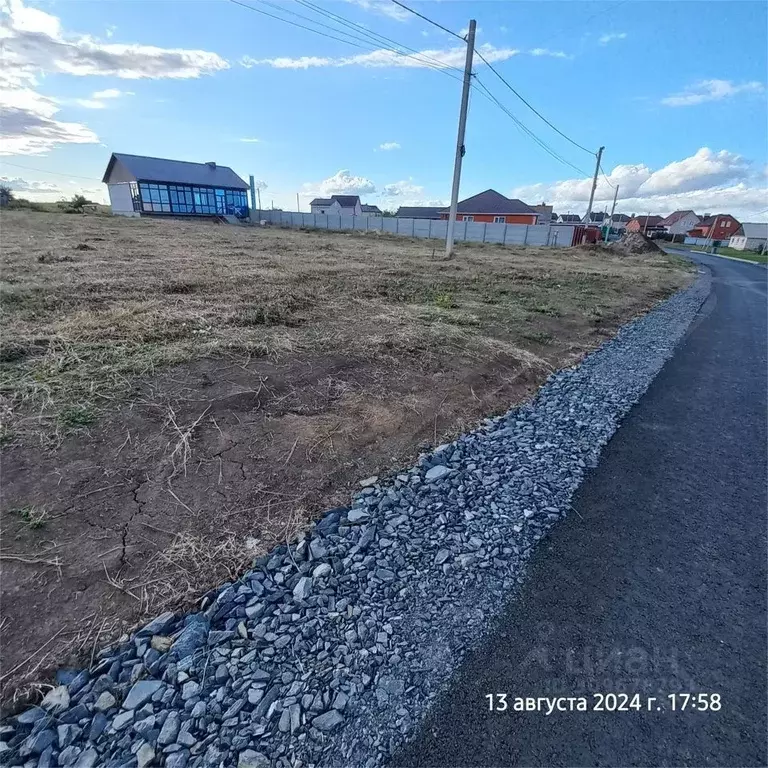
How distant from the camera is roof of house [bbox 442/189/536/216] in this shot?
145 ft

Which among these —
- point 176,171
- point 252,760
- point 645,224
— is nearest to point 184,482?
point 252,760

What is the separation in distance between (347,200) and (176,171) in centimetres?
3373

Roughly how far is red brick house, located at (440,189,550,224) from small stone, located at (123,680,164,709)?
46.1 metres

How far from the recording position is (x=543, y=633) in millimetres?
1821

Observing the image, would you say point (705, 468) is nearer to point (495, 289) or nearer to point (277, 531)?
point (277, 531)

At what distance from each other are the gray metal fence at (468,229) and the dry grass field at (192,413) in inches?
1018

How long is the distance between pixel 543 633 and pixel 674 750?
0.53 meters

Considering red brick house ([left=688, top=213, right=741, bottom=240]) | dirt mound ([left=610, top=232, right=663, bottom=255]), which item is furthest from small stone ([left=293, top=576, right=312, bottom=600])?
red brick house ([left=688, top=213, right=741, bottom=240])

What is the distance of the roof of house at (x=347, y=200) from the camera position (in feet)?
223

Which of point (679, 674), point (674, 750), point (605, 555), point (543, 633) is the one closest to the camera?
point (674, 750)

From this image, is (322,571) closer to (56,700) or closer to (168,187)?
(56,700)

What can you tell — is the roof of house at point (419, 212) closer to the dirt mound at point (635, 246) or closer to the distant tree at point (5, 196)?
the dirt mound at point (635, 246)

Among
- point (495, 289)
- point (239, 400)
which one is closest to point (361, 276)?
point (495, 289)

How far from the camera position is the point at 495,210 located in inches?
1772
